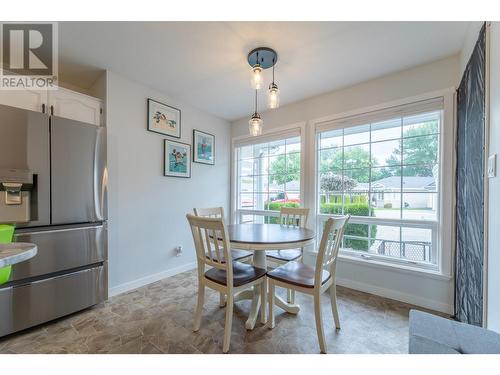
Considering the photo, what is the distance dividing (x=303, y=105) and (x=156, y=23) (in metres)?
2.01

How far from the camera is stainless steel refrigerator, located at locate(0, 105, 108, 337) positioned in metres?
1.67

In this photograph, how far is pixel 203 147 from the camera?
11.2ft

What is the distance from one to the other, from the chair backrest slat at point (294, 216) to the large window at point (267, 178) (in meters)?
0.45

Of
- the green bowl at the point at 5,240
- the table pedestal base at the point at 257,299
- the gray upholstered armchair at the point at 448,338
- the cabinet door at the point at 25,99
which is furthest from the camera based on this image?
the table pedestal base at the point at 257,299

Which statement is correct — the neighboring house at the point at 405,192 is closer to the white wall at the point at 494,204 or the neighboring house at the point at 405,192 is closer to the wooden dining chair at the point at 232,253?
the white wall at the point at 494,204

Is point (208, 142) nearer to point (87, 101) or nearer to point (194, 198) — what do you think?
point (194, 198)

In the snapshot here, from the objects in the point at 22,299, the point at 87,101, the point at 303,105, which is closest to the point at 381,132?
the point at 303,105

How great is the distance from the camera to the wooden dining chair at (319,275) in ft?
4.99

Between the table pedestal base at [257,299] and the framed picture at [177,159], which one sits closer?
the table pedestal base at [257,299]

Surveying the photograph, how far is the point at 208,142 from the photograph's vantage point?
3496 millimetres

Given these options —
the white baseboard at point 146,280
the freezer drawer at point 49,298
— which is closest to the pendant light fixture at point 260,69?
the freezer drawer at point 49,298

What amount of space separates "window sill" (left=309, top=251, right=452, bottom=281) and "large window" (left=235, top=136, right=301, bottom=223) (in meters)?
0.96

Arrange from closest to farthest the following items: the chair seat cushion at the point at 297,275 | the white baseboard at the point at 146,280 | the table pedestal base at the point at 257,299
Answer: the chair seat cushion at the point at 297,275, the table pedestal base at the point at 257,299, the white baseboard at the point at 146,280

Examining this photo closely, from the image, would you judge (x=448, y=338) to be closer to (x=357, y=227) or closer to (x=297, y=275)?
(x=297, y=275)
